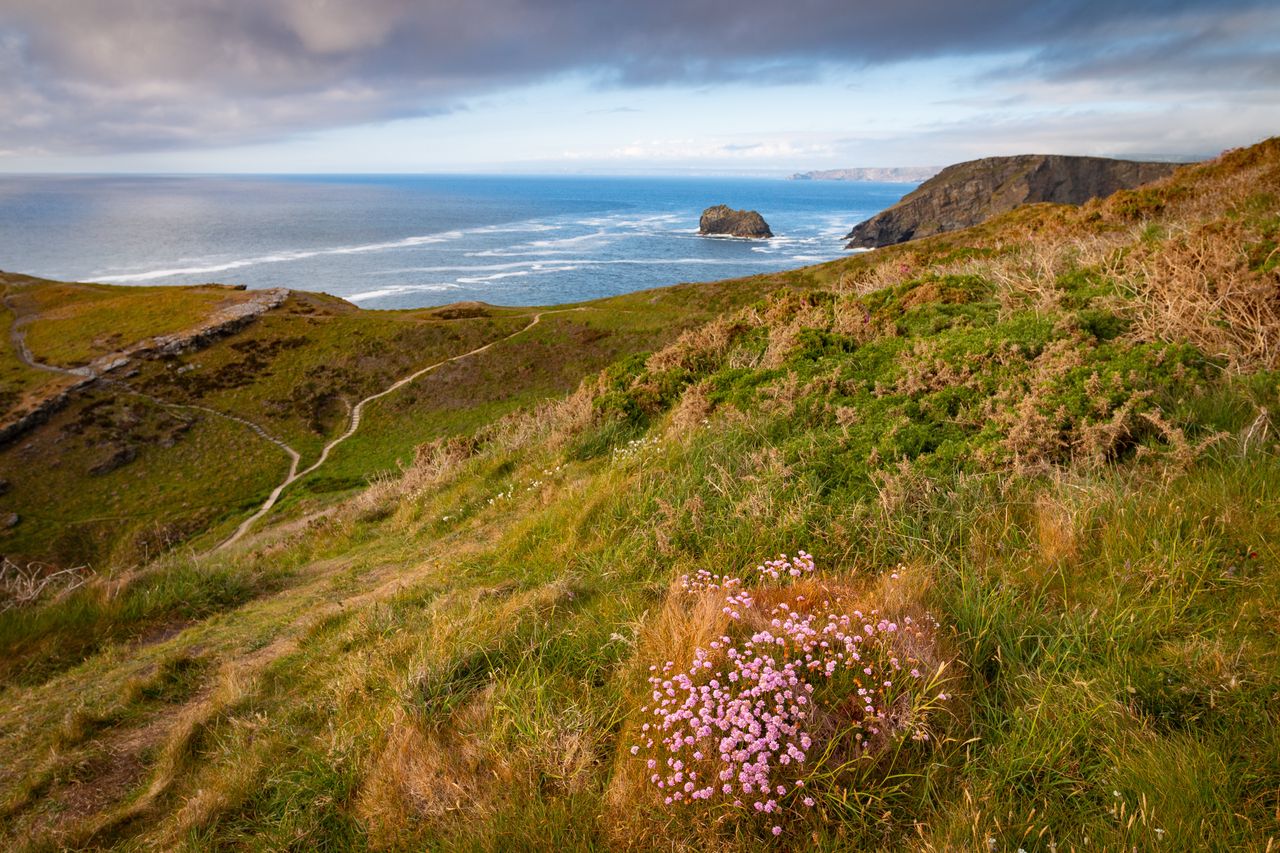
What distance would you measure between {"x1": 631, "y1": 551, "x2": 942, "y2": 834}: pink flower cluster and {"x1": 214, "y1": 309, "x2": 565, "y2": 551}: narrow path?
126ft

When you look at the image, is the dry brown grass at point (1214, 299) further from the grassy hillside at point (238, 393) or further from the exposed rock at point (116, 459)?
the exposed rock at point (116, 459)

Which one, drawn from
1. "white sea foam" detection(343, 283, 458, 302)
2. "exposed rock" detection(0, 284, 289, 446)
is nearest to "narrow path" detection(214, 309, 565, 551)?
"exposed rock" detection(0, 284, 289, 446)

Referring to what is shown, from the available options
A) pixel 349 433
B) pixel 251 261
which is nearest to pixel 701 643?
pixel 349 433

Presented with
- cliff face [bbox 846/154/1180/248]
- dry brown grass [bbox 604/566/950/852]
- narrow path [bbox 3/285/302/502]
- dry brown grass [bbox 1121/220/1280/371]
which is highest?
cliff face [bbox 846/154/1180/248]

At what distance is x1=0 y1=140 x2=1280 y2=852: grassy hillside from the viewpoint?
2.76 metres

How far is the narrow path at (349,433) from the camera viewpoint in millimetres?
42000

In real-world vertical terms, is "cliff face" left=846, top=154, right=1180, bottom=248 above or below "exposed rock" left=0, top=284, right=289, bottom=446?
above

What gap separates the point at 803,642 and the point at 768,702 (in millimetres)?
415

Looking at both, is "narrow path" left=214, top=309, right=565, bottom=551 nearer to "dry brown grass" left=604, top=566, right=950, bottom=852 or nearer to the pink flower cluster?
"dry brown grass" left=604, top=566, right=950, bottom=852

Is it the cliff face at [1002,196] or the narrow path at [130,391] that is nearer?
the narrow path at [130,391]

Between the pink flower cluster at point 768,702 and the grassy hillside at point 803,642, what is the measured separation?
21 millimetres

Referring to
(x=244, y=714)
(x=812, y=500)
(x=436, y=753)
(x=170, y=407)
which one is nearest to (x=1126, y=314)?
(x=812, y=500)

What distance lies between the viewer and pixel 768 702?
309 cm

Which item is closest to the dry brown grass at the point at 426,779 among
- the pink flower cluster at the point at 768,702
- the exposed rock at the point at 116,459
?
the pink flower cluster at the point at 768,702
